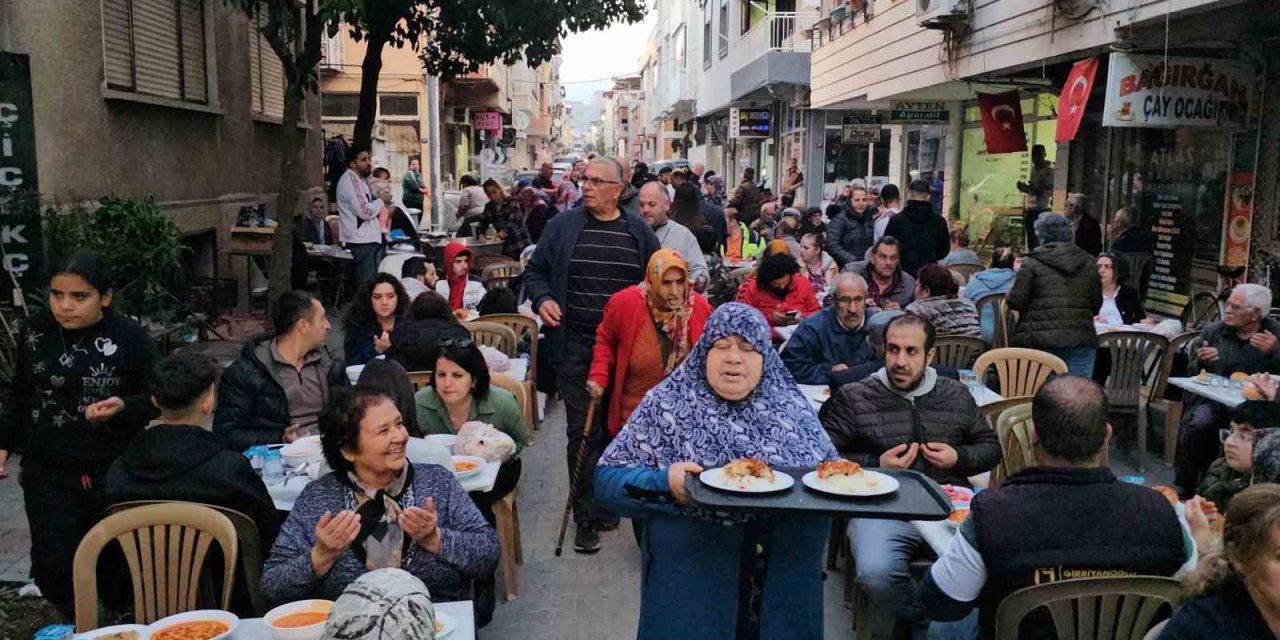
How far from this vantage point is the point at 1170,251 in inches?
460

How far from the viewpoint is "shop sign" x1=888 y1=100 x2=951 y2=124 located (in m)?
17.8

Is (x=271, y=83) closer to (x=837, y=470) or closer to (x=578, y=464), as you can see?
(x=578, y=464)

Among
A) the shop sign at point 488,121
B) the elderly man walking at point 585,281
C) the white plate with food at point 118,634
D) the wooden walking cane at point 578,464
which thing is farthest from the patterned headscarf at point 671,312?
the shop sign at point 488,121

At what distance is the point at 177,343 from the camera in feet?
32.0

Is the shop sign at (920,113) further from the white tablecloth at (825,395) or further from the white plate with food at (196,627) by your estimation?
the white plate with food at (196,627)

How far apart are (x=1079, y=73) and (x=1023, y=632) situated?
885 centimetres

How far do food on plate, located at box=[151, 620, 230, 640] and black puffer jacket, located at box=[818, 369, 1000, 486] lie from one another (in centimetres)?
271

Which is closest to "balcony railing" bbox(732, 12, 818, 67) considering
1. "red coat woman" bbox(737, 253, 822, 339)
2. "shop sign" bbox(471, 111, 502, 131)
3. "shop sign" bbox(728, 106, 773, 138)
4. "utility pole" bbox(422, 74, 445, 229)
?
"shop sign" bbox(728, 106, 773, 138)

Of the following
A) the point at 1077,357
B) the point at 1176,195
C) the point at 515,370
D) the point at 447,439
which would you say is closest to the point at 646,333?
the point at 447,439

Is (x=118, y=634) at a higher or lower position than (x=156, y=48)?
lower

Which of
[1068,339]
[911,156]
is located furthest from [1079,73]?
[911,156]

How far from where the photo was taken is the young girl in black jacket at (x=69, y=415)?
4.40m

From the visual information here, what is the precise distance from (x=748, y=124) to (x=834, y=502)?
2658 cm

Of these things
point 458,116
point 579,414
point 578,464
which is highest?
point 458,116
